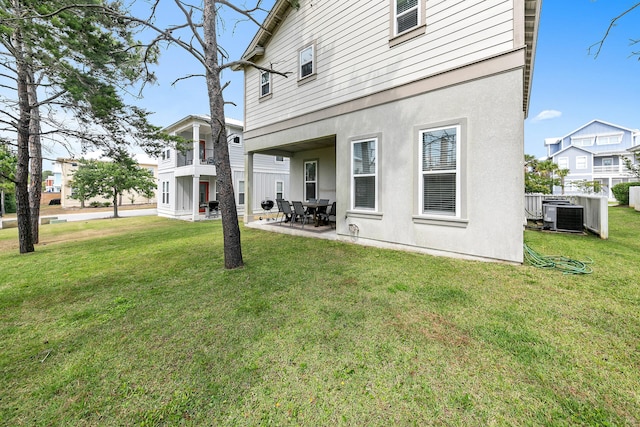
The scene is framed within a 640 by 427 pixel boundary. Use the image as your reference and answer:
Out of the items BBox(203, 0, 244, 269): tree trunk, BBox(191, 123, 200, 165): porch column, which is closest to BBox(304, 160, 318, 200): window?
BBox(203, 0, 244, 269): tree trunk

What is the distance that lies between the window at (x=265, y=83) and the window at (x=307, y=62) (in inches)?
71.5

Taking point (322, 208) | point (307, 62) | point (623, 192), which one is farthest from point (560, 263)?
point (623, 192)

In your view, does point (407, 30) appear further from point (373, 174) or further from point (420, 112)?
point (373, 174)

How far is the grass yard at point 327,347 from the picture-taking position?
1.79 meters

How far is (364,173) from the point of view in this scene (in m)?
6.59

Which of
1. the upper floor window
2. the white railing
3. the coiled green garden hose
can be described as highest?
the upper floor window

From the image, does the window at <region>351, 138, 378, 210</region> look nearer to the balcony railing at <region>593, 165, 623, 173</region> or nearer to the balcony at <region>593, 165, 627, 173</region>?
the balcony at <region>593, 165, 627, 173</region>

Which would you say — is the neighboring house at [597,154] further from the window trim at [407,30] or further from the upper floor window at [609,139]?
the window trim at [407,30]

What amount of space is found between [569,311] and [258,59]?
11603mm

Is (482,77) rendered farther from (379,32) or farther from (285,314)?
(285,314)

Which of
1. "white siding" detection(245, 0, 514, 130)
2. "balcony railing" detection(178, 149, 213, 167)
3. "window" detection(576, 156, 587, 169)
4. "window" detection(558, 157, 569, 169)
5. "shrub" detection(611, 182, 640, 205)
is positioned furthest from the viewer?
"window" detection(558, 157, 569, 169)

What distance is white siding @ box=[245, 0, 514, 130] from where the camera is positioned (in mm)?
4746

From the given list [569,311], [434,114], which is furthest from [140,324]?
[434,114]

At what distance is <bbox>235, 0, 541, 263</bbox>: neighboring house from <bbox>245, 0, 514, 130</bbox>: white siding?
0.08ft
